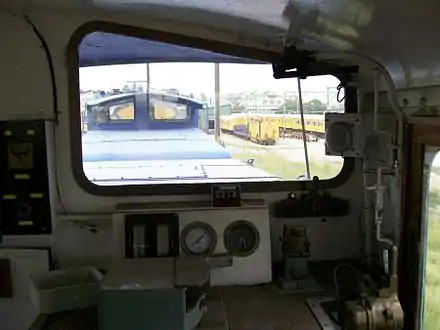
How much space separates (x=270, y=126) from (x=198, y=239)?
2.54 ft

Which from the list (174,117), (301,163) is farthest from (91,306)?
(301,163)

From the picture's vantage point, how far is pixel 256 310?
2.36 meters

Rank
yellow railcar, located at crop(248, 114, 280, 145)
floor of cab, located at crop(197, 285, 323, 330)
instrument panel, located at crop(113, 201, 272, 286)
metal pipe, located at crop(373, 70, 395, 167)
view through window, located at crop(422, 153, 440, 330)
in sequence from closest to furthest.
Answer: view through window, located at crop(422, 153, 440, 330) → floor of cab, located at crop(197, 285, 323, 330) → metal pipe, located at crop(373, 70, 395, 167) → instrument panel, located at crop(113, 201, 272, 286) → yellow railcar, located at crop(248, 114, 280, 145)

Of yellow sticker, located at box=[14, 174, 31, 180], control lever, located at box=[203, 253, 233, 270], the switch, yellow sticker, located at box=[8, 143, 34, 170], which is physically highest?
yellow sticker, located at box=[8, 143, 34, 170]

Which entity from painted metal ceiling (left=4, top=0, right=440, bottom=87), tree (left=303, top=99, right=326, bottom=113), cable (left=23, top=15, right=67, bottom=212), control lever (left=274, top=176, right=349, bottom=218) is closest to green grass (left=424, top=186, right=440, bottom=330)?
painted metal ceiling (left=4, top=0, right=440, bottom=87)

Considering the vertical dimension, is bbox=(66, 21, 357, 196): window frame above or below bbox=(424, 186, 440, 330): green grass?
above

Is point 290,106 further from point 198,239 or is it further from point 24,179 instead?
point 24,179

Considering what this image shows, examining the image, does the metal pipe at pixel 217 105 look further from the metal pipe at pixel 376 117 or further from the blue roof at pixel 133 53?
the metal pipe at pixel 376 117

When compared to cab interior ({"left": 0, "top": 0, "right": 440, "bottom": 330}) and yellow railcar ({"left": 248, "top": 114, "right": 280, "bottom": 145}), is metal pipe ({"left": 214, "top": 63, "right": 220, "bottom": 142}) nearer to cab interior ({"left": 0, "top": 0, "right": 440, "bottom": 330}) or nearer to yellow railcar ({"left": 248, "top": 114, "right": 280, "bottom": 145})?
cab interior ({"left": 0, "top": 0, "right": 440, "bottom": 330})

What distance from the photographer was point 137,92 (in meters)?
2.89

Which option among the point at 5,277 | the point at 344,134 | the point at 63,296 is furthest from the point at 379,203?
the point at 5,277

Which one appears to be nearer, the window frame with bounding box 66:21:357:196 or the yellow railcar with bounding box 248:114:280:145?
the window frame with bounding box 66:21:357:196

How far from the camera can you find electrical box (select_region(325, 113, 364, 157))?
8.94 feet

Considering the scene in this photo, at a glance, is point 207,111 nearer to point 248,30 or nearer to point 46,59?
point 248,30
